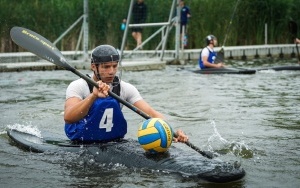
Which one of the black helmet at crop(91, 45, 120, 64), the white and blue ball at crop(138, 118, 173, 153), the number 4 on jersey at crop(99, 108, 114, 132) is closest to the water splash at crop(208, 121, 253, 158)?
the white and blue ball at crop(138, 118, 173, 153)

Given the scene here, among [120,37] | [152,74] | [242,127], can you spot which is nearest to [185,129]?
[242,127]

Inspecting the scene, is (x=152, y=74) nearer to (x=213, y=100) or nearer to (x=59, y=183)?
(x=213, y=100)

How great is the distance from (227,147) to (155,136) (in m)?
1.67

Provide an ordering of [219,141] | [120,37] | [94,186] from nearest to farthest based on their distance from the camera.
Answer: [94,186], [219,141], [120,37]

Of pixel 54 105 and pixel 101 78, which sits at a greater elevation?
pixel 101 78

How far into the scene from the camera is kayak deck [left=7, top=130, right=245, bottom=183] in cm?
558

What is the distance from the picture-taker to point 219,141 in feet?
25.5

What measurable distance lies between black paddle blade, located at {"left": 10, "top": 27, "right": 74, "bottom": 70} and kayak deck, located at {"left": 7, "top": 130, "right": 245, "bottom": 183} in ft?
2.96

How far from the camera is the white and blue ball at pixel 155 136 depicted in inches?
236

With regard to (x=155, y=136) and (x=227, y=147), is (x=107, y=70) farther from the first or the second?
(x=227, y=147)

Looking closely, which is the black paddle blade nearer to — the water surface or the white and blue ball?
the water surface

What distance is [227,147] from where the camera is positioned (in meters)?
7.42

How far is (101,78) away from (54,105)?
196 inches

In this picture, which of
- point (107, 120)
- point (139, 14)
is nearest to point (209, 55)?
point (139, 14)
